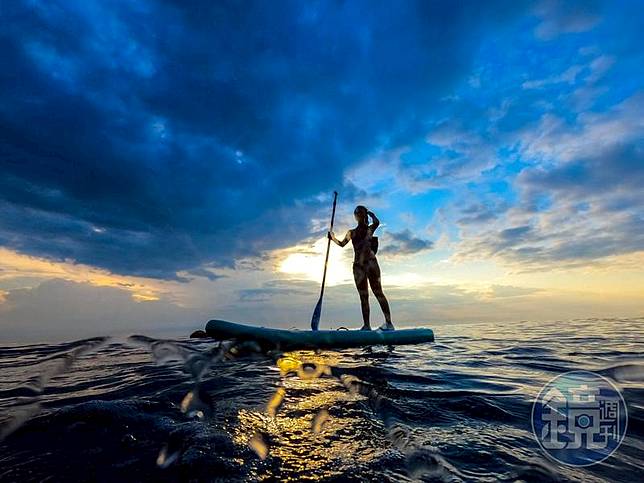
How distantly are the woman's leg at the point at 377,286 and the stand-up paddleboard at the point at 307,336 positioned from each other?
38.0 inches

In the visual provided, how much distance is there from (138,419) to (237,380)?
5.45ft

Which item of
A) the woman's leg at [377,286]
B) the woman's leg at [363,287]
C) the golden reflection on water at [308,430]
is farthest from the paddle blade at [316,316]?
the golden reflection on water at [308,430]

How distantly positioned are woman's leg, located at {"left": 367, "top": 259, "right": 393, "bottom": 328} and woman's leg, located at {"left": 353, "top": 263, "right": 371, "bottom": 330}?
20 cm

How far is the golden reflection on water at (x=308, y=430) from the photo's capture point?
2.40 metres

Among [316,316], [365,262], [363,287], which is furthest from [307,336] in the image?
[365,262]

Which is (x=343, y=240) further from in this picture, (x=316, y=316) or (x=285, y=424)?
(x=285, y=424)

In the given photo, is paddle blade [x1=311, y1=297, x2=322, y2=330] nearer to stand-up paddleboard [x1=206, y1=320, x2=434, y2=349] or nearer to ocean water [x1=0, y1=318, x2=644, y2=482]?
stand-up paddleboard [x1=206, y1=320, x2=434, y2=349]

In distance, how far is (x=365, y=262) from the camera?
11594 mm

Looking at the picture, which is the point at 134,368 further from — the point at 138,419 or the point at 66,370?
the point at 138,419

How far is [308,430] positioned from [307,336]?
5671mm

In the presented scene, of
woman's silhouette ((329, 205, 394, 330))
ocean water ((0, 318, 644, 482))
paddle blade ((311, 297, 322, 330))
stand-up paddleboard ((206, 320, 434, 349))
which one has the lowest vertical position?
ocean water ((0, 318, 644, 482))

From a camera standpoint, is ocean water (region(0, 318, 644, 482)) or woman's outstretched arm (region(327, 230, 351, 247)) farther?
woman's outstretched arm (region(327, 230, 351, 247))

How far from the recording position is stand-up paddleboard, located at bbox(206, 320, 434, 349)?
797 cm

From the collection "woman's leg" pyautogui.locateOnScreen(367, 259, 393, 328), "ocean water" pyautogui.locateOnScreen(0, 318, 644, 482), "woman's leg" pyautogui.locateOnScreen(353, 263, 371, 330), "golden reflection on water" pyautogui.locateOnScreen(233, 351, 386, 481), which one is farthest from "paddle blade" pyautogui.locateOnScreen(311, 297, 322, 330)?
"golden reflection on water" pyautogui.locateOnScreen(233, 351, 386, 481)
